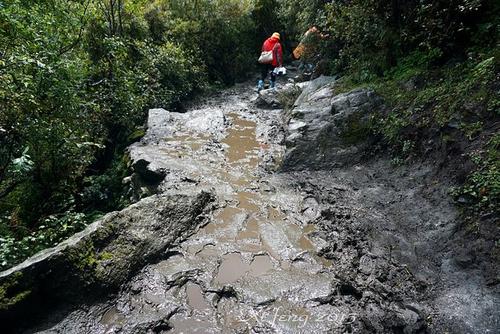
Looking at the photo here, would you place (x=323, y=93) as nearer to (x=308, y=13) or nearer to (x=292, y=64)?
(x=308, y=13)

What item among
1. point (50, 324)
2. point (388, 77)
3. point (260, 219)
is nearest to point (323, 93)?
point (388, 77)

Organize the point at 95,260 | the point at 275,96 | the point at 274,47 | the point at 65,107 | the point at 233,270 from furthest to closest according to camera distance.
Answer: the point at 274,47
the point at 275,96
the point at 65,107
the point at 233,270
the point at 95,260

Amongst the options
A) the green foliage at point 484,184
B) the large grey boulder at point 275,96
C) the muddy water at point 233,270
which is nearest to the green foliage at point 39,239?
the muddy water at point 233,270

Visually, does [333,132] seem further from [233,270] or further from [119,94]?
[119,94]

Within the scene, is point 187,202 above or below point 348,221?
above

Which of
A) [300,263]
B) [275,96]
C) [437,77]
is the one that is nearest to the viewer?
[300,263]

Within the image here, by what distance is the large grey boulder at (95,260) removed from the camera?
3.86 metres

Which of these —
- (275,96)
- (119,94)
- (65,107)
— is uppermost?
(119,94)

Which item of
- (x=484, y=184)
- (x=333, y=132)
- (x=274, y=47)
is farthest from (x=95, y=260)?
(x=274, y=47)

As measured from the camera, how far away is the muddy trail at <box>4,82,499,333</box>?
12.6 feet

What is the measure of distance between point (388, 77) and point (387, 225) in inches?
174

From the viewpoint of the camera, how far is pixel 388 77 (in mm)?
8273

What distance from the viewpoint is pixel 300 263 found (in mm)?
4984

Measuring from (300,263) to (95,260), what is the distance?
9.29 feet
